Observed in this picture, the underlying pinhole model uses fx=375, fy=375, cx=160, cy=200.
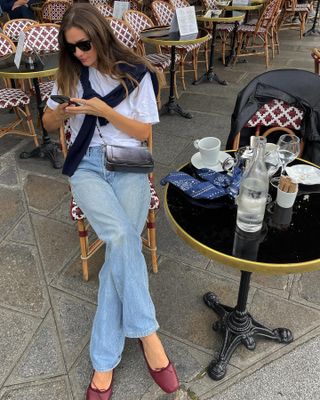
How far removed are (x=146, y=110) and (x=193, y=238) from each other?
0.85 meters

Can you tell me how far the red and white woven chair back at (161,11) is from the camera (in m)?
5.28

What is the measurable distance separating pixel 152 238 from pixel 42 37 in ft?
9.63

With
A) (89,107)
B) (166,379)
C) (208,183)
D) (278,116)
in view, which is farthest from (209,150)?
(166,379)

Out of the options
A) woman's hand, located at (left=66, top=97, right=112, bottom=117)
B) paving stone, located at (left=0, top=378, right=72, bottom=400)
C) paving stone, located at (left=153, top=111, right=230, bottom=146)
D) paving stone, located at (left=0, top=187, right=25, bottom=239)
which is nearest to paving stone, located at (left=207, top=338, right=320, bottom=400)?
paving stone, located at (left=0, top=378, right=72, bottom=400)

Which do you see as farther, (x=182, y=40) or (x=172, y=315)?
(x=182, y=40)

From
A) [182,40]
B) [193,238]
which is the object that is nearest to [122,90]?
[193,238]

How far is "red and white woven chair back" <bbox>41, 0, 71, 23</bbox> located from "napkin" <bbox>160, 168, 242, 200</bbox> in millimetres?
5732

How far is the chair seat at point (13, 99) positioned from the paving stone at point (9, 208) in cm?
79

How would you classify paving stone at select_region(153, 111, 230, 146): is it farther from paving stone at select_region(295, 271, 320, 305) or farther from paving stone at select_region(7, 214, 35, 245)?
paving stone at select_region(295, 271, 320, 305)

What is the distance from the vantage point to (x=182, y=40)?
13.1 ft

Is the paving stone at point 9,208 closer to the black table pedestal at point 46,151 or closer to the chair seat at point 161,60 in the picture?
the black table pedestal at point 46,151

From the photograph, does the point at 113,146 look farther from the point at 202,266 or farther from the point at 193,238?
the point at 202,266

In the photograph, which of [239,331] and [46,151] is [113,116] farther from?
[46,151]

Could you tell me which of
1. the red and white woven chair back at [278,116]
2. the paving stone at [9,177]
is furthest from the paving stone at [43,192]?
the red and white woven chair back at [278,116]
